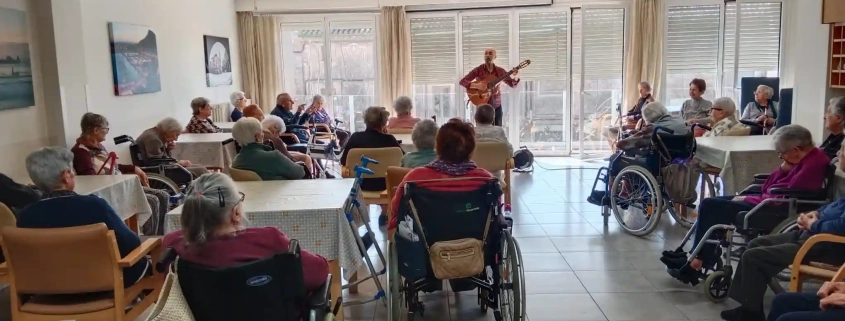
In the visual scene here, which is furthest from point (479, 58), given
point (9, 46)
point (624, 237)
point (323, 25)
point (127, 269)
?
point (127, 269)

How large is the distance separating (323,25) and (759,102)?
559 cm

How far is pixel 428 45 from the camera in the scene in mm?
8938

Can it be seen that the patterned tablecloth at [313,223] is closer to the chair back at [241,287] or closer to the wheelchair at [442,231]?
the wheelchair at [442,231]

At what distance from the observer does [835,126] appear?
400 centimetres

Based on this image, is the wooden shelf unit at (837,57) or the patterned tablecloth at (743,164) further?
the wooden shelf unit at (837,57)

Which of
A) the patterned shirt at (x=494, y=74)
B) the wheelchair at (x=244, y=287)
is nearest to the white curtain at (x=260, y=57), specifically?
the patterned shirt at (x=494, y=74)

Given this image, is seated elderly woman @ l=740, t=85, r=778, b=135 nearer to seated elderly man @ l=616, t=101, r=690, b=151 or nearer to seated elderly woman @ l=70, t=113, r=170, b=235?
seated elderly man @ l=616, t=101, r=690, b=151

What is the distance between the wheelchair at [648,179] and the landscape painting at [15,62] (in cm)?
429

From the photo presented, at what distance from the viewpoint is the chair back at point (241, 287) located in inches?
74.5

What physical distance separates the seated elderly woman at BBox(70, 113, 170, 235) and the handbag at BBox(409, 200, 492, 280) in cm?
234

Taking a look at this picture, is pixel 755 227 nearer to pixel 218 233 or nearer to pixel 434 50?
pixel 218 233

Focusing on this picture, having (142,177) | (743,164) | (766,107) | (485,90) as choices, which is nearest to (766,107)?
(766,107)

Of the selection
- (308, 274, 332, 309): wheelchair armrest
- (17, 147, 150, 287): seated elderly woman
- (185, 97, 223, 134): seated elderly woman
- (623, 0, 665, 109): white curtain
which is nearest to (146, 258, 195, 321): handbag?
(308, 274, 332, 309): wheelchair armrest

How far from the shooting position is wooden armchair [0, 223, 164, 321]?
2344 mm
